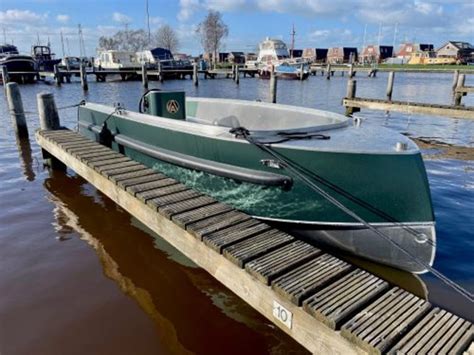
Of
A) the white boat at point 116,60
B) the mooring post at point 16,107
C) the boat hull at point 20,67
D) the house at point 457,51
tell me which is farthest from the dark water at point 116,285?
the house at point 457,51

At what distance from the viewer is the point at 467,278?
458cm

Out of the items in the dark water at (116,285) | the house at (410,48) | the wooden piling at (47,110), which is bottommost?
the dark water at (116,285)

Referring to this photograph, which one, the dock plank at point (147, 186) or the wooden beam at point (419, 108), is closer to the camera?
the dock plank at point (147, 186)

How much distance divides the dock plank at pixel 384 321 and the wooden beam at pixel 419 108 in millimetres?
12089

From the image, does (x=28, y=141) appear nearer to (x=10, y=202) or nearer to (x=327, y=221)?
(x=10, y=202)

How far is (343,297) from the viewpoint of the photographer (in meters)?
2.77

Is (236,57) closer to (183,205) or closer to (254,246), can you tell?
(183,205)

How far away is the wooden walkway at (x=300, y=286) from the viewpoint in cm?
241

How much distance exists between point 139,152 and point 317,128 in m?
3.19

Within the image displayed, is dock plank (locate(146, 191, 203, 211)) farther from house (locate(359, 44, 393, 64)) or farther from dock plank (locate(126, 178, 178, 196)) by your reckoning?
house (locate(359, 44, 393, 64))

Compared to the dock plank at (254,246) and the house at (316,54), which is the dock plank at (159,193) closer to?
the dock plank at (254,246)

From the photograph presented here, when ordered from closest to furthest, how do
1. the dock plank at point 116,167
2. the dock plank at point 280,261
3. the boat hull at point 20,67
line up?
the dock plank at point 280,261
the dock plank at point 116,167
the boat hull at point 20,67

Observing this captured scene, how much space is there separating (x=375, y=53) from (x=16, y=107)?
4546 inches

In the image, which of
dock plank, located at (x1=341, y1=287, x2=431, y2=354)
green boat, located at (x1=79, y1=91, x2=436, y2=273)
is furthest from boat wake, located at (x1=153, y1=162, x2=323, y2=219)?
dock plank, located at (x1=341, y1=287, x2=431, y2=354)
